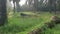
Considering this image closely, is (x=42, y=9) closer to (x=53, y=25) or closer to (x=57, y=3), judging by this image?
(x=57, y=3)

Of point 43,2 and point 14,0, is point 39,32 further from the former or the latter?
point 14,0

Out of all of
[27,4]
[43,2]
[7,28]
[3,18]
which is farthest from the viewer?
[27,4]

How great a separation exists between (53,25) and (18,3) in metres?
24.9

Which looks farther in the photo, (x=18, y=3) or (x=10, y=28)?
(x=18, y=3)

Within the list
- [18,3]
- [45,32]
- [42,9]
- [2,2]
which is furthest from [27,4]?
[45,32]

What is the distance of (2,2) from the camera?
28.5ft

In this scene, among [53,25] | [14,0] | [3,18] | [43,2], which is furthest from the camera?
[14,0]

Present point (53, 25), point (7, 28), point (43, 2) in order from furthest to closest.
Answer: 1. point (43, 2)
2. point (53, 25)
3. point (7, 28)

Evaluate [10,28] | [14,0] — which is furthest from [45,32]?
[14,0]

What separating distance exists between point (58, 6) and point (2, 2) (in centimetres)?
1715

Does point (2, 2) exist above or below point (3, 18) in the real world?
above

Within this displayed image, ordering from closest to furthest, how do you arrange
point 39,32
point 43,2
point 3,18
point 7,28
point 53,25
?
point 39,32
point 7,28
point 53,25
point 3,18
point 43,2

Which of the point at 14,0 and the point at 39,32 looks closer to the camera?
the point at 39,32

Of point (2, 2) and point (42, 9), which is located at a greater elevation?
point (2, 2)
